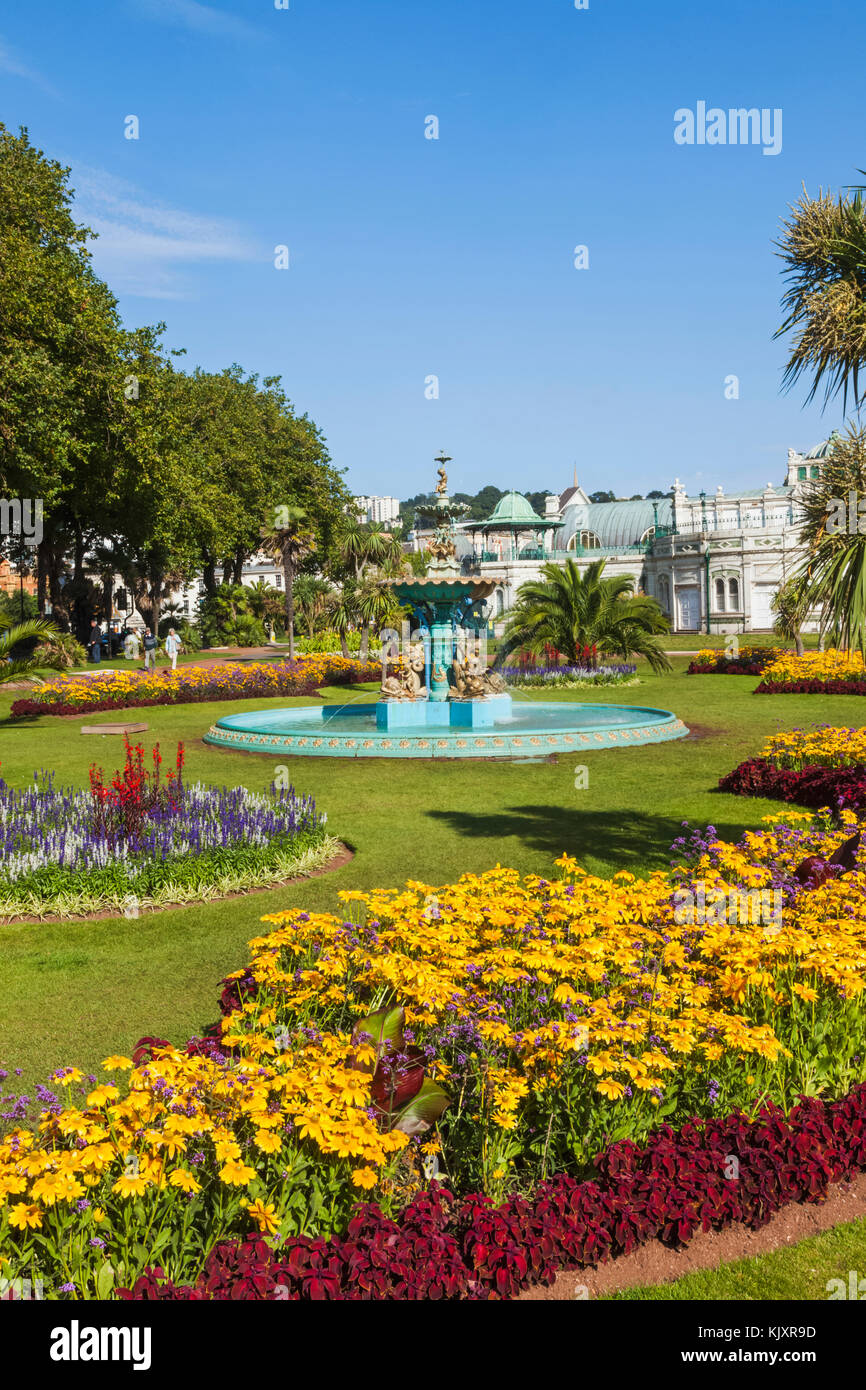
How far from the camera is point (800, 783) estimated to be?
12.2m

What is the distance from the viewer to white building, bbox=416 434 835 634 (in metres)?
57.5

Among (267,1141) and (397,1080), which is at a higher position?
(267,1141)

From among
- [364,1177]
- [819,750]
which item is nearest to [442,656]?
[819,750]

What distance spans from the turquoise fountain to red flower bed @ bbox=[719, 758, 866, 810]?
4.29m

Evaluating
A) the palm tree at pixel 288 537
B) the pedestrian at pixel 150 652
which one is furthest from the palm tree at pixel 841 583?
the palm tree at pixel 288 537

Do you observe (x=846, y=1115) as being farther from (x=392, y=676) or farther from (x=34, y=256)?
(x=34, y=256)

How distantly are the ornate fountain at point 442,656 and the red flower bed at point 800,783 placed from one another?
7219 mm

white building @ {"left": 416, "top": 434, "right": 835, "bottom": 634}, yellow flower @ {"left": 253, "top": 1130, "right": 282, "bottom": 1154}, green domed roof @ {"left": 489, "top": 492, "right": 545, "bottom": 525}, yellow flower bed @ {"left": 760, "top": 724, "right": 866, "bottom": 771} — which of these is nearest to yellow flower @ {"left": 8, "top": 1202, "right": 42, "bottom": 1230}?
yellow flower @ {"left": 253, "top": 1130, "right": 282, "bottom": 1154}

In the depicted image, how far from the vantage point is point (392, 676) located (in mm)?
20141

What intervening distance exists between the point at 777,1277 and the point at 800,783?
29.8ft

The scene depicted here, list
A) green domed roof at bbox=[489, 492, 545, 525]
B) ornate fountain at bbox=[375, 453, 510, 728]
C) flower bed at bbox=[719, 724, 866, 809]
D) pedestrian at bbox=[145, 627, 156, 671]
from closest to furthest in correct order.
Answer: flower bed at bbox=[719, 724, 866, 809], ornate fountain at bbox=[375, 453, 510, 728], pedestrian at bbox=[145, 627, 156, 671], green domed roof at bbox=[489, 492, 545, 525]

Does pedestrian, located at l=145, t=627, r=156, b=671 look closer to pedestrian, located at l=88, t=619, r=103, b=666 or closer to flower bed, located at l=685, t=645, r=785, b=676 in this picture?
pedestrian, located at l=88, t=619, r=103, b=666

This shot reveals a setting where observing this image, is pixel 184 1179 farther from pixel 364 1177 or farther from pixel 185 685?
pixel 185 685
